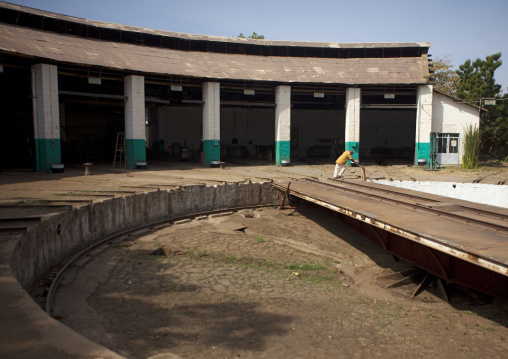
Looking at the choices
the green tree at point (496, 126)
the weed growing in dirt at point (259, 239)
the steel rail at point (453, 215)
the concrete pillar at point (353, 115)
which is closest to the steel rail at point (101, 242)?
the weed growing in dirt at point (259, 239)

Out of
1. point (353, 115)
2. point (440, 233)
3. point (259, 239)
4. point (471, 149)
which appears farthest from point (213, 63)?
point (440, 233)

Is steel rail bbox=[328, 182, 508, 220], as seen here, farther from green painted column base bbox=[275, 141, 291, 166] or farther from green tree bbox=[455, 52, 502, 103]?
green tree bbox=[455, 52, 502, 103]

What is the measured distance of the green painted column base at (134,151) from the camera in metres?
19.4

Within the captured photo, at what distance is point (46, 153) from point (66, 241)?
33.4ft

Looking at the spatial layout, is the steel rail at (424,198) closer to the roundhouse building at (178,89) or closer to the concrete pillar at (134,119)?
the roundhouse building at (178,89)

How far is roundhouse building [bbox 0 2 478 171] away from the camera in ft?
57.7

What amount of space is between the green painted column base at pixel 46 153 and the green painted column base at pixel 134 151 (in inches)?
137

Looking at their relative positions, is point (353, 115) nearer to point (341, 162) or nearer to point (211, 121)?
point (341, 162)

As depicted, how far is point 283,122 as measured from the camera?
22.4 metres

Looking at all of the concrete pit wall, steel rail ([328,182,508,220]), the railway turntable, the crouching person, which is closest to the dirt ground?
the concrete pit wall

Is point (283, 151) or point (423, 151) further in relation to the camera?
point (423, 151)

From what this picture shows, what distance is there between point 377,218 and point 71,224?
6.60m

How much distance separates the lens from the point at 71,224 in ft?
27.5

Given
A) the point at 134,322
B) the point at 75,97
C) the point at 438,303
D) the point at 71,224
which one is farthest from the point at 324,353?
the point at 75,97
